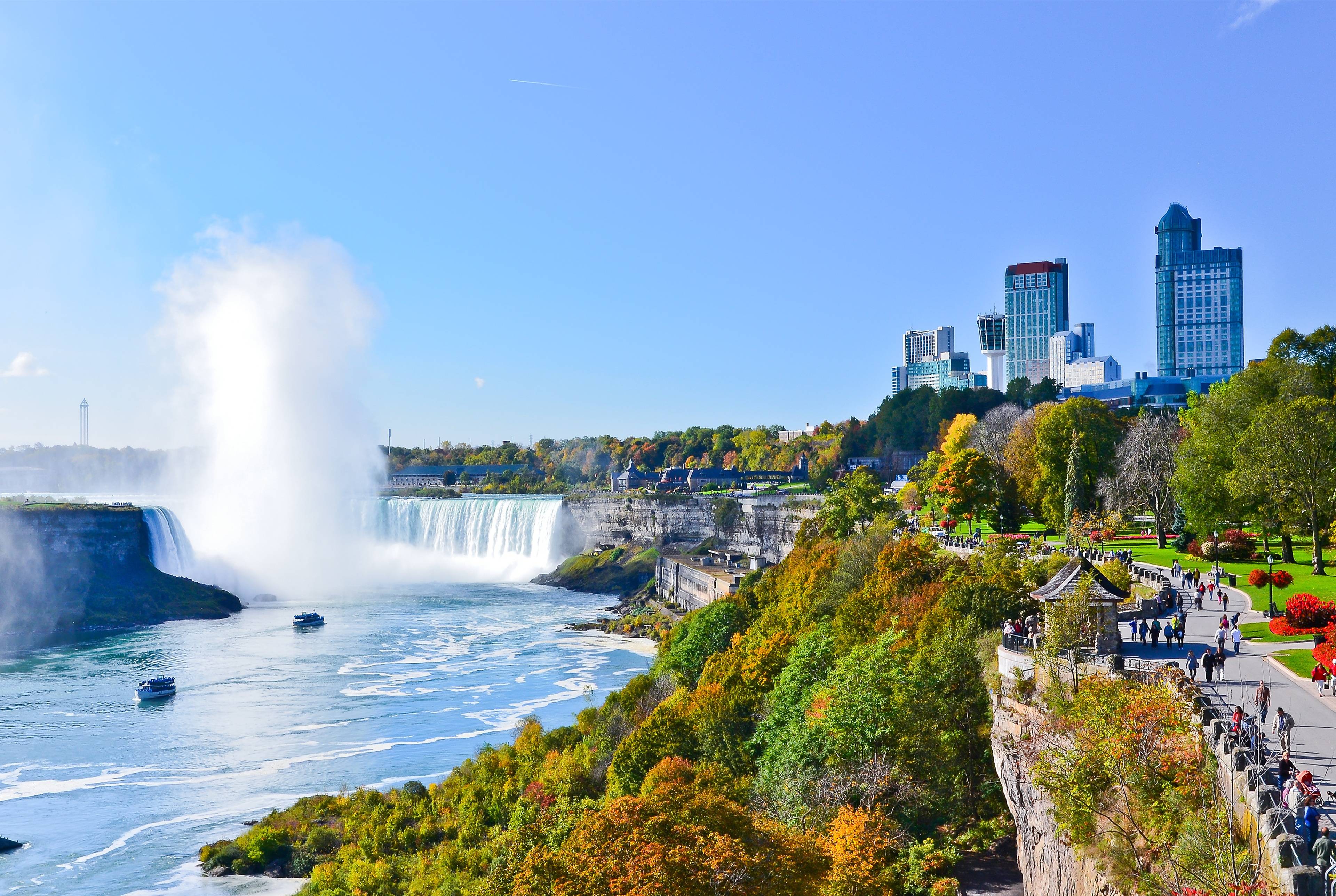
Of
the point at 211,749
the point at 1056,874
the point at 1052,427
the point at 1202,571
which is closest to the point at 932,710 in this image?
the point at 1056,874

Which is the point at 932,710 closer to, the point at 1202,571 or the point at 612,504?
the point at 1202,571

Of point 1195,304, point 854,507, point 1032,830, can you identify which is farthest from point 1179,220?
point 1032,830

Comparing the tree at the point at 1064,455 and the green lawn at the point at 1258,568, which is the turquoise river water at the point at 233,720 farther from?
the green lawn at the point at 1258,568

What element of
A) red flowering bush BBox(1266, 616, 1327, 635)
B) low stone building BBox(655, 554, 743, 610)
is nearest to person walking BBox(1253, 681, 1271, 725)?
red flowering bush BBox(1266, 616, 1327, 635)

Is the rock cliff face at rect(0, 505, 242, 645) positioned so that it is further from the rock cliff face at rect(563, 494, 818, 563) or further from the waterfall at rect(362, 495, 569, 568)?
the rock cliff face at rect(563, 494, 818, 563)

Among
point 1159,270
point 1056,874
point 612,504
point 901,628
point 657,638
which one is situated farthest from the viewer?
point 1159,270

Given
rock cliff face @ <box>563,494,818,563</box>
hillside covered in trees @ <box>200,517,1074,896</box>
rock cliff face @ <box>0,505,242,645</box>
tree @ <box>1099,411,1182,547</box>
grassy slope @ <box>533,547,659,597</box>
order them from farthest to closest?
grassy slope @ <box>533,547,659,597</box>
rock cliff face @ <box>563,494,818,563</box>
rock cliff face @ <box>0,505,242,645</box>
tree @ <box>1099,411,1182,547</box>
hillside covered in trees @ <box>200,517,1074,896</box>

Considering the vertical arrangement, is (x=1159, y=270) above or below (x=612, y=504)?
above

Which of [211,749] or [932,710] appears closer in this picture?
[932,710]
